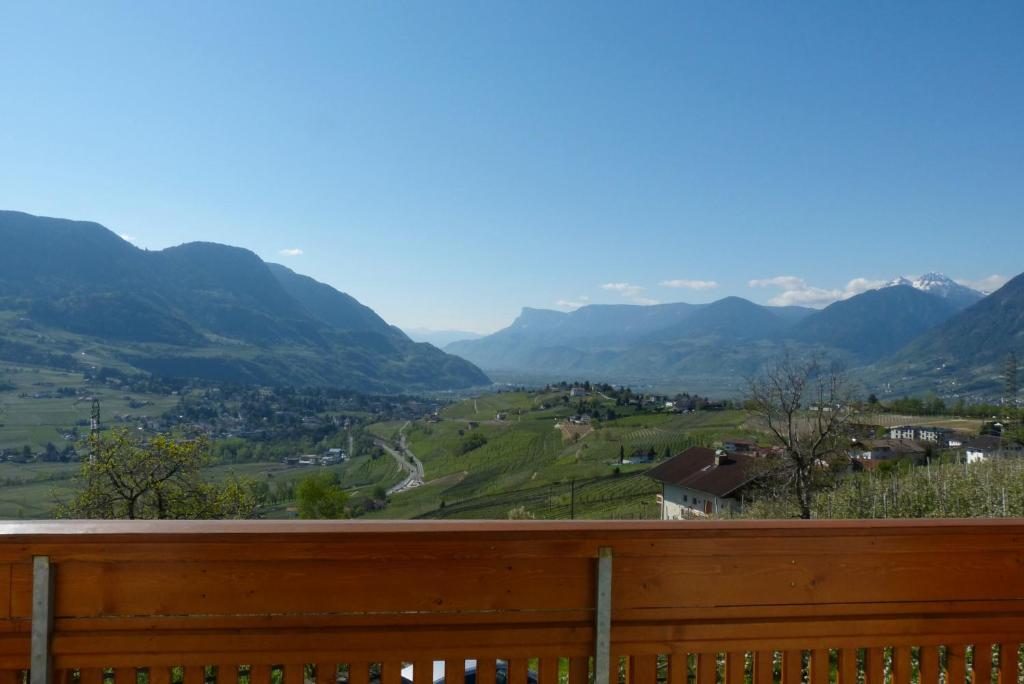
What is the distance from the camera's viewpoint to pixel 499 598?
5.21 ft

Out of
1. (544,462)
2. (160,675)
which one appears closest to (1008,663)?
(160,675)

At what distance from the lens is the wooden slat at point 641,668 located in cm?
164

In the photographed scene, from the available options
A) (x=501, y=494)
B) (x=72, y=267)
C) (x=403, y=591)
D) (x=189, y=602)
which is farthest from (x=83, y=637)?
(x=72, y=267)

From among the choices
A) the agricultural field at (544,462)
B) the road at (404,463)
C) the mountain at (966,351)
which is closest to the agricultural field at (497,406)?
the agricultural field at (544,462)

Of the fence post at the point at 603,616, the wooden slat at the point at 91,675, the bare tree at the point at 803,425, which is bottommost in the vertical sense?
the bare tree at the point at 803,425

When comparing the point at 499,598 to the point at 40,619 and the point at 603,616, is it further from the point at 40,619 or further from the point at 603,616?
the point at 40,619

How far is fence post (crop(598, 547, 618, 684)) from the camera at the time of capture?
5.24 ft

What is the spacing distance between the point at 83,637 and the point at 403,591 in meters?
0.72

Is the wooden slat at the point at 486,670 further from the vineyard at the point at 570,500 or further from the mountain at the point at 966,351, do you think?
the mountain at the point at 966,351

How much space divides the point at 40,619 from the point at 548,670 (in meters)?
1.16

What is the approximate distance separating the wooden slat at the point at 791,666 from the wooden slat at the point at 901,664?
28 centimetres

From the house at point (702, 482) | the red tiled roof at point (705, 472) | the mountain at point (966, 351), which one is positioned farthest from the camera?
the mountain at point (966, 351)

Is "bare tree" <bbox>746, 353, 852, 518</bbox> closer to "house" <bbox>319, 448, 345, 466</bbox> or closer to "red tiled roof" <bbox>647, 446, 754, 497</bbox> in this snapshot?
"red tiled roof" <bbox>647, 446, 754, 497</bbox>

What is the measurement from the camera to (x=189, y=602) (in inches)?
59.2
